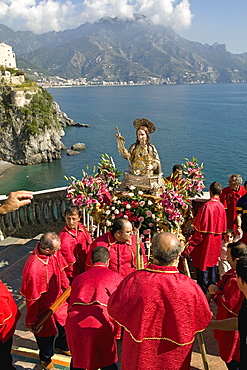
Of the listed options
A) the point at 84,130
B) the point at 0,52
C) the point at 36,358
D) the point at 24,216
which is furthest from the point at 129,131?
the point at 36,358

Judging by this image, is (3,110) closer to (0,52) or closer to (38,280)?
(0,52)

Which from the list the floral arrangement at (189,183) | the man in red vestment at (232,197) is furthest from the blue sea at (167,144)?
the floral arrangement at (189,183)

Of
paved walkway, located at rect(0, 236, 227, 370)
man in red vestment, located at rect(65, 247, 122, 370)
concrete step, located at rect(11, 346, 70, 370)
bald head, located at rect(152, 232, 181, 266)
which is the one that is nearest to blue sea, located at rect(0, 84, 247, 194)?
paved walkway, located at rect(0, 236, 227, 370)

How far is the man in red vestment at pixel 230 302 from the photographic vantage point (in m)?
3.58

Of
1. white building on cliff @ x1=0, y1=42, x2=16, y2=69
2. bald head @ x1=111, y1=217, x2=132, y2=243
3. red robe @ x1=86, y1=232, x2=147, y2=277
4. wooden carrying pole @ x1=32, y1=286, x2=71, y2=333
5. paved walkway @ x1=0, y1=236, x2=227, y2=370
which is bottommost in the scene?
paved walkway @ x1=0, y1=236, x2=227, y2=370

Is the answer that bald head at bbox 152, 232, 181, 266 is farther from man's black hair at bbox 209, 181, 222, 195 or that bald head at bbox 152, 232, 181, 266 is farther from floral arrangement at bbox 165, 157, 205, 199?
floral arrangement at bbox 165, 157, 205, 199

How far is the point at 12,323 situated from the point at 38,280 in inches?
26.4

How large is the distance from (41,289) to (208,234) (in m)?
3.14

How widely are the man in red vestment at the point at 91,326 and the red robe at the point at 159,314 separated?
37 cm

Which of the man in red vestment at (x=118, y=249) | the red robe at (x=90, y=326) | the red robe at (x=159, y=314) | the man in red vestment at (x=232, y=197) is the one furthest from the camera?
the man in red vestment at (x=232, y=197)

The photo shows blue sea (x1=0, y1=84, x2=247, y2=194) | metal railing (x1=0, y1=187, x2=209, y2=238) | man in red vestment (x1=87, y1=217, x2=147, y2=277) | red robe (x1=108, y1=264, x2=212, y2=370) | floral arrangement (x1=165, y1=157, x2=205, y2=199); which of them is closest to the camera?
red robe (x1=108, y1=264, x2=212, y2=370)

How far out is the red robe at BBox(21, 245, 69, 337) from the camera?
4.25m

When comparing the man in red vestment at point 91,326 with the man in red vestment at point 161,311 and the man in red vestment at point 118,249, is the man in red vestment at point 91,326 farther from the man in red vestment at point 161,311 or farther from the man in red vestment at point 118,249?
the man in red vestment at point 118,249

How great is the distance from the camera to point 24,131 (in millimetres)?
60125
